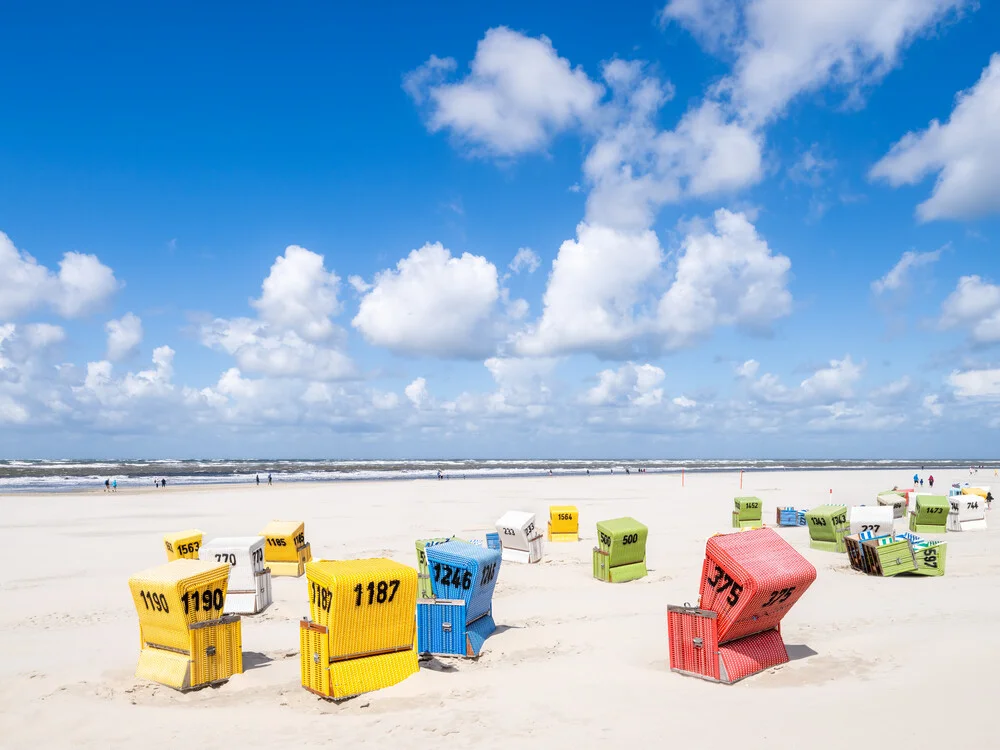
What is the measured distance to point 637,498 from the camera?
182 ft

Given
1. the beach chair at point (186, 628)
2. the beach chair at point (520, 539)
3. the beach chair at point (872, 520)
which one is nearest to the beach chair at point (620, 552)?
Answer: the beach chair at point (520, 539)

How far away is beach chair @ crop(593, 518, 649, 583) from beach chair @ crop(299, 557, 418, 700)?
32.6ft

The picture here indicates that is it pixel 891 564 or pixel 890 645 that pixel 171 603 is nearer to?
pixel 890 645

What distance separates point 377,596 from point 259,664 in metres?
3.67

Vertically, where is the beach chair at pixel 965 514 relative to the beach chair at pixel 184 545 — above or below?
below

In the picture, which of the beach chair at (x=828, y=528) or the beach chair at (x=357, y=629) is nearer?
the beach chair at (x=357, y=629)

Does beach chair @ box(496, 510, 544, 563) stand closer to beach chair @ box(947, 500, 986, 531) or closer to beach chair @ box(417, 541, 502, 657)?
beach chair @ box(417, 541, 502, 657)

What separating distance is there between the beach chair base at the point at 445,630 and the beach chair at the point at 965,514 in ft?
92.0

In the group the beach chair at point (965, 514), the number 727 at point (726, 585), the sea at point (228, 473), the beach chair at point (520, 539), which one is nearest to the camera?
the number 727 at point (726, 585)

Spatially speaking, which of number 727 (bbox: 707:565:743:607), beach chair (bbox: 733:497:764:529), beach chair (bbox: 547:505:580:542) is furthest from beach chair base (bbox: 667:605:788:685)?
beach chair (bbox: 733:497:764:529)

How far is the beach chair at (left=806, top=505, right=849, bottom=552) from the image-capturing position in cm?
2511

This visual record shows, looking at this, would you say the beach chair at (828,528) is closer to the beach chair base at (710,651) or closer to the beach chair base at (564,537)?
the beach chair base at (564,537)

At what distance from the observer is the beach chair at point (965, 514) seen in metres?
31.2

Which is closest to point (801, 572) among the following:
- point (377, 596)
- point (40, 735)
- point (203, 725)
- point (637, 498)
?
point (377, 596)
